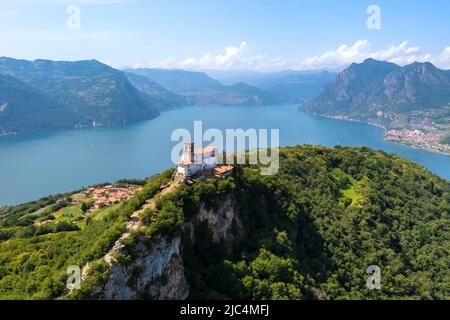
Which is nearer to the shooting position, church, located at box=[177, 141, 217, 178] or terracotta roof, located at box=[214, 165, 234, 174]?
church, located at box=[177, 141, 217, 178]

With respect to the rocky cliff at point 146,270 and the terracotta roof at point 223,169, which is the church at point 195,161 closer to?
the terracotta roof at point 223,169

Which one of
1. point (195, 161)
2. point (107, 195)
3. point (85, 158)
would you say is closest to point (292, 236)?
point (195, 161)

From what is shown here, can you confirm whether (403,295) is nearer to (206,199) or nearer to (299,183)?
(299,183)

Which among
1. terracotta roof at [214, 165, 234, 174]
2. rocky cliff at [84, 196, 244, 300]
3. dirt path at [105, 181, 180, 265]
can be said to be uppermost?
terracotta roof at [214, 165, 234, 174]

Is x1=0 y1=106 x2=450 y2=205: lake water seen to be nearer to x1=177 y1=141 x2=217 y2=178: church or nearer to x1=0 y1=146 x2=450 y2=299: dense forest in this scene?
x1=0 y1=146 x2=450 y2=299: dense forest

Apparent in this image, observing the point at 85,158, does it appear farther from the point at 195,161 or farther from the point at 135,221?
the point at 135,221

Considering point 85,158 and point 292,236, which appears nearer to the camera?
point 292,236

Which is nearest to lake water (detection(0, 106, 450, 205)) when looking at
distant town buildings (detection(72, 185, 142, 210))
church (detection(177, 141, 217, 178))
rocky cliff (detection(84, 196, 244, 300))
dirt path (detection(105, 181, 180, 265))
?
distant town buildings (detection(72, 185, 142, 210))

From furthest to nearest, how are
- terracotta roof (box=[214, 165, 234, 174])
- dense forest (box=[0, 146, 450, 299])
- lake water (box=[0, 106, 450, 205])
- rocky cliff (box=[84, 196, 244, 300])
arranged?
lake water (box=[0, 106, 450, 205])
terracotta roof (box=[214, 165, 234, 174])
dense forest (box=[0, 146, 450, 299])
rocky cliff (box=[84, 196, 244, 300])
